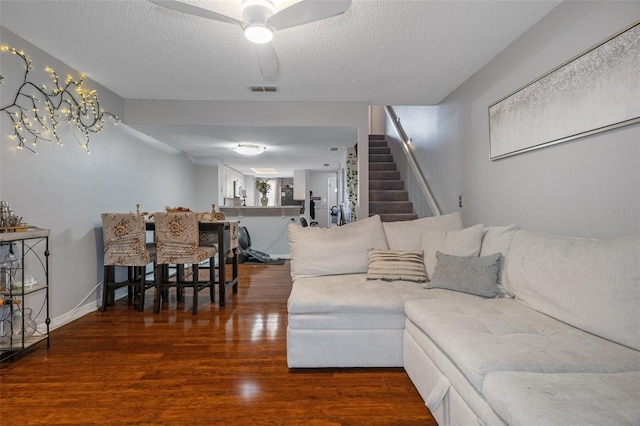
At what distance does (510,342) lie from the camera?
1365 mm

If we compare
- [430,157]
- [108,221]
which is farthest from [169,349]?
[430,157]

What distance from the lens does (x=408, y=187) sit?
538cm

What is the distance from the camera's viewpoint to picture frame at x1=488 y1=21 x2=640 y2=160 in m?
1.68

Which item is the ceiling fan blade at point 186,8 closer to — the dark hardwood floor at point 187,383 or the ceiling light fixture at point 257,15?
the ceiling light fixture at point 257,15

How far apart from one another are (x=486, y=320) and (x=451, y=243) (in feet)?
2.97

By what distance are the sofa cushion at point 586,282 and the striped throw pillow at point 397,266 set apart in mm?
708

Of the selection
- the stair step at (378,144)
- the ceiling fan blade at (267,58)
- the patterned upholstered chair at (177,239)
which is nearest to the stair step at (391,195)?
the stair step at (378,144)

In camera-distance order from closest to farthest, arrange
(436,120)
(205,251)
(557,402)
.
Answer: (557,402), (205,251), (436,120)

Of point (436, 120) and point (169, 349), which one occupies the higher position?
point (436, 120)

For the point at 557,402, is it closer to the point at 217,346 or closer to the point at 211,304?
the point at 217,346

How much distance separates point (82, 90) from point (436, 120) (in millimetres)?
4102

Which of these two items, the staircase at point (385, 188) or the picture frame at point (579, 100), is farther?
the staircase at point (385, 188)

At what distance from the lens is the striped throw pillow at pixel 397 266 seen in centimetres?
253

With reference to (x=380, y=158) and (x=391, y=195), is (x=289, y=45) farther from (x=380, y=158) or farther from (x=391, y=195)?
(x=380, y=158)
